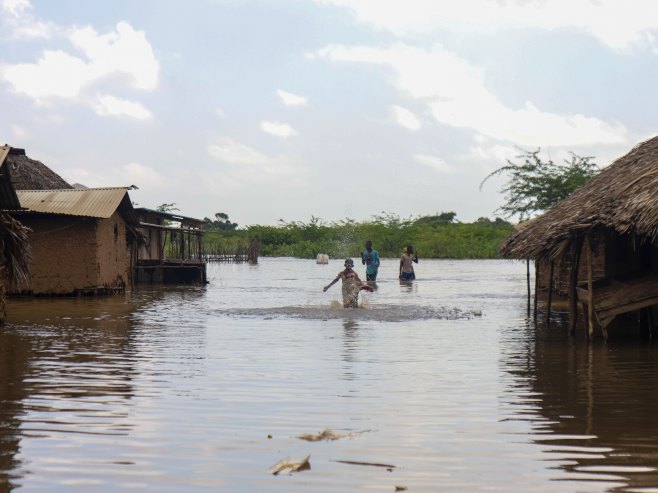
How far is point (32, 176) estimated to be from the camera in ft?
102

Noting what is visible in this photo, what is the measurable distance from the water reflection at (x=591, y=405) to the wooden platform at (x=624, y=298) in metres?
0.45

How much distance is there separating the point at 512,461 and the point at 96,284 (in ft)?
65.4

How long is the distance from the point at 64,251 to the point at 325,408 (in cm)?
1814

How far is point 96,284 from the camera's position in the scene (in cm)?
2456

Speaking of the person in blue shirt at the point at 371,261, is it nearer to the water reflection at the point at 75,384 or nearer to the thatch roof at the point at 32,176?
the thatch roof at the point at 32,176

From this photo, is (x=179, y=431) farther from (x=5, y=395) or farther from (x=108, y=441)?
(x=5, y=395)

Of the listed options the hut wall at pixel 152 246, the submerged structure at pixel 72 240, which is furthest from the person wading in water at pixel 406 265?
the submerged structure at pixel 72 240

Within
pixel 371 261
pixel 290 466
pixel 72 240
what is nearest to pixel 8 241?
pixel 72 240

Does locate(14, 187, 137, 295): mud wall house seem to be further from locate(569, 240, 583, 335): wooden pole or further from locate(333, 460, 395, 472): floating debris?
locate(333, 460, 395, 472): floating debris

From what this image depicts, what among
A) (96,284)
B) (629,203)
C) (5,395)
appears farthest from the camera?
(96,284)

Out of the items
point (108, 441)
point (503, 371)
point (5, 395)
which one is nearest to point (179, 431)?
point (108, 441)

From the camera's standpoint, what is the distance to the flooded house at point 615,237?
1293 centimetres

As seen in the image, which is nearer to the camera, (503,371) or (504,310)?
(503,371)

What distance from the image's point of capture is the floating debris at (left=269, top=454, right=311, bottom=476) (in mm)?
5741
